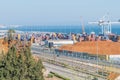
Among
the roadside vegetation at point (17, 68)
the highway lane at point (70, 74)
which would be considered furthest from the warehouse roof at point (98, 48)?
the roadside vegetation at point (17, 68)

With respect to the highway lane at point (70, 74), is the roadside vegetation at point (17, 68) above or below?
above

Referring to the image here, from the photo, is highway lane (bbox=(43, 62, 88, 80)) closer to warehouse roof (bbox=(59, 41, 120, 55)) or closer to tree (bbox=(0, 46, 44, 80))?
tree (bbox=(0, 46, 44, 80))

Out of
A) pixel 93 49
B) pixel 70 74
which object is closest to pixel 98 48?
pixel 93 49

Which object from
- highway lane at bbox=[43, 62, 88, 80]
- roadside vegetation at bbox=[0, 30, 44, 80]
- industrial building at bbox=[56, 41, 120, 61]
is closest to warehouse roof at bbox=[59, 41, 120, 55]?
industrial building at bbox=[56, 41, 120, 61]

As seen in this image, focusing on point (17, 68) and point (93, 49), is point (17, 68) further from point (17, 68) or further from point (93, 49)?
point (93, 49)

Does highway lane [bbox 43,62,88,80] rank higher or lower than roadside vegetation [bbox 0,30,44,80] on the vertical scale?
lower

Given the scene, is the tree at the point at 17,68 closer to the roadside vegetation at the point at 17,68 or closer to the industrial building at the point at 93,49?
the roadside vegetation at the point at 17,68

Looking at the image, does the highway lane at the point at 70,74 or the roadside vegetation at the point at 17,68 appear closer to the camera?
the roadside vegetation at the point at 17,68

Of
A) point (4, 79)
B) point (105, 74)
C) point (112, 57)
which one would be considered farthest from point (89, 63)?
point (4, 79)
